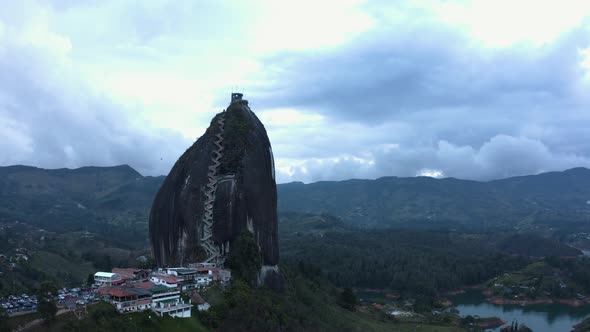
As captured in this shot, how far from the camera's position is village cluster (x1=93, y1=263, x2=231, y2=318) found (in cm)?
3466

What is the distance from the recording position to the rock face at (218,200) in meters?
50.3

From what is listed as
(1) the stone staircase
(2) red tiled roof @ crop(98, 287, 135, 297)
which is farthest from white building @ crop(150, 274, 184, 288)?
(1) the stone staircase

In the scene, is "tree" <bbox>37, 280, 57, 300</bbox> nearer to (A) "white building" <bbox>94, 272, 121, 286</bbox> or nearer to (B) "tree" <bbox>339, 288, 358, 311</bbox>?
(A) "white building" <bbox>94, 272, 121, 286</bbox>

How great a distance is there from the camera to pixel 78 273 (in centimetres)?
10412

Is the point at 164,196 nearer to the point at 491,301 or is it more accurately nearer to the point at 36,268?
the point at 36,268

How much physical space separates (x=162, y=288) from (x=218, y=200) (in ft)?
50.0

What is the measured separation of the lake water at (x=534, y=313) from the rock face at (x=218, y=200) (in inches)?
2240

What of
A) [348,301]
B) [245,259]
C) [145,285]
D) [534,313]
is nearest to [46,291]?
[145,285]

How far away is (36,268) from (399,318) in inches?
2954

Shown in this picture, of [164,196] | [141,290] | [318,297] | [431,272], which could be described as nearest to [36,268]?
[164,196]

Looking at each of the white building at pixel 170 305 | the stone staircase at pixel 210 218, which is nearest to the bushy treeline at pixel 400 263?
the stone staircase at pixel 210 218

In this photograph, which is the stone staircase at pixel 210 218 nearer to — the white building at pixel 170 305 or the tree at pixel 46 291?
the white building at pixel 170 305

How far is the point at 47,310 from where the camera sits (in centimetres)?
3059

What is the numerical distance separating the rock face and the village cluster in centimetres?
424
